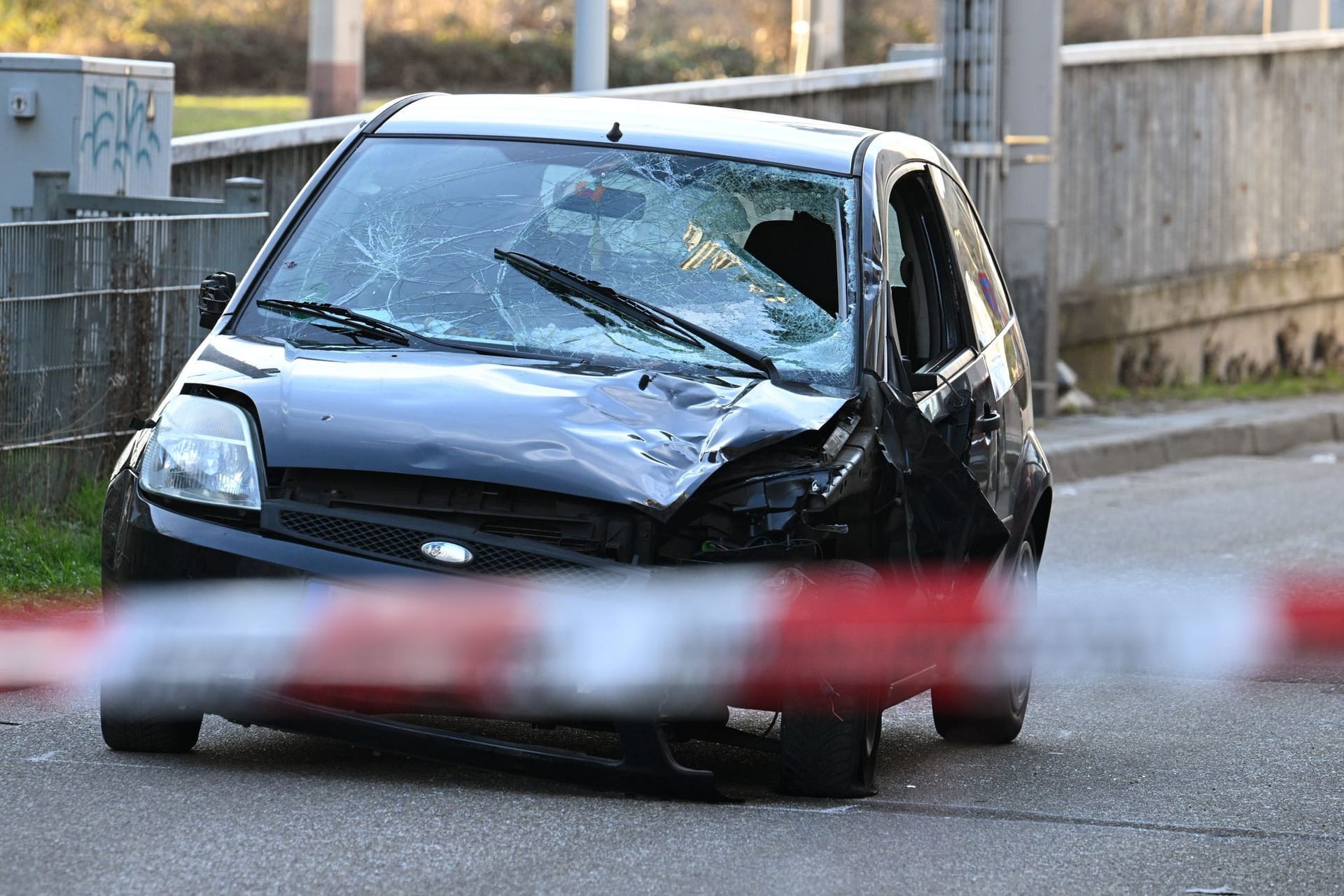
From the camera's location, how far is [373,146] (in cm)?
602

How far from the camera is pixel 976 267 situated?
662 cm

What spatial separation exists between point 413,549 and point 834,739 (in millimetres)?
1046

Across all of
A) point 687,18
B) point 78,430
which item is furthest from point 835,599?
point 687,18

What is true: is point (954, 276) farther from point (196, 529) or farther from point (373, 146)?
point (196, 529)

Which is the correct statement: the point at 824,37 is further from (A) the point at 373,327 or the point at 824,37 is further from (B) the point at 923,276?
(A) the point at 373,327

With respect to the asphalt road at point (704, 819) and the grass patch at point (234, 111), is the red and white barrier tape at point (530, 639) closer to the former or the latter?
the asphalt road at point (704, 819)

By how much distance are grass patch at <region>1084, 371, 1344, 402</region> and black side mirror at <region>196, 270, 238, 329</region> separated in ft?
36.7

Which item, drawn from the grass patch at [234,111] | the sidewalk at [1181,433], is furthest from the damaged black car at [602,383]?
the grass patch at [234,111]

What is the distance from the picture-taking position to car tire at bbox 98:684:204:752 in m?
5.13

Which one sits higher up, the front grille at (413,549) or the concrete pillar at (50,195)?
the concrete pillar at (50,195)

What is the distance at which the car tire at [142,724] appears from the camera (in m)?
5.13

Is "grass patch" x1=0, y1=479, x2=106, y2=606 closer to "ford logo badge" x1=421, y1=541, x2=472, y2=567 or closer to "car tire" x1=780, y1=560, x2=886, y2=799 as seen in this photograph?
"ford logo badge" x1=421, y1=541, x2=472, y2=567

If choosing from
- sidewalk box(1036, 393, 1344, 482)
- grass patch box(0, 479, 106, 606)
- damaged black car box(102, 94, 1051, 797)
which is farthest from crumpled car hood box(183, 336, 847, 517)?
sidewalk box(1036, 393, 1344, 482)

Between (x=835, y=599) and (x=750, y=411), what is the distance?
0.45 meters
